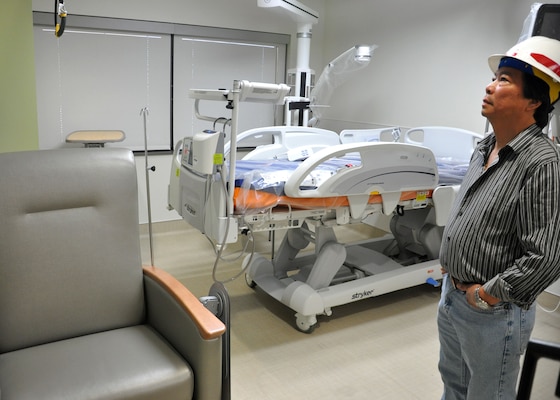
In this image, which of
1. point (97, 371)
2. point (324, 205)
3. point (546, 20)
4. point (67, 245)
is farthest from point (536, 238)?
point (546, 20)

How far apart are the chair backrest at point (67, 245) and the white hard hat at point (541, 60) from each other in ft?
4.98

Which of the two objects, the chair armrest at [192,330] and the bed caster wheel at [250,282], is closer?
the chair armrest at [192,330]

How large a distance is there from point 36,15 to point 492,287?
421 cm

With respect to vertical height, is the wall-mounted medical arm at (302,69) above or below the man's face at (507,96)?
above

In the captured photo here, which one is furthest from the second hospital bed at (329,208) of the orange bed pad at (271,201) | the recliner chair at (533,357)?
the recliner chair at (533,357)

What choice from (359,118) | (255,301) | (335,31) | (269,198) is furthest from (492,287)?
(335,31)

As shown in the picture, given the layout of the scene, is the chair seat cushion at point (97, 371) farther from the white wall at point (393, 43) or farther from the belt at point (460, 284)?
the white wall at point (393, 43)

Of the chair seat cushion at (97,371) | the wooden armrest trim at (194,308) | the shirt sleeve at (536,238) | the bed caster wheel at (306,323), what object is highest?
the shirt sleeve at (536,238)

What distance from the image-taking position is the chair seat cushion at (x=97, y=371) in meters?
1.56

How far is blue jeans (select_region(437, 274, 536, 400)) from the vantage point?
1.44 m

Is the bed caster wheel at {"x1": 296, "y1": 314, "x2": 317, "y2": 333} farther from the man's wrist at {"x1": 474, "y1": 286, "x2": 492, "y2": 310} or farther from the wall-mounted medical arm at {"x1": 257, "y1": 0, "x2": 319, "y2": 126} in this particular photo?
the wall-mounted medical arm at {"x1": 257, "y1": 0, "x2": 319, "y2": 126}

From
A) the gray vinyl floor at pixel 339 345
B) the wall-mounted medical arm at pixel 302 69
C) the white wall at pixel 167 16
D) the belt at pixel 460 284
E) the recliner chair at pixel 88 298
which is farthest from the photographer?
the wall-mounted medical arm at pixel 302 69

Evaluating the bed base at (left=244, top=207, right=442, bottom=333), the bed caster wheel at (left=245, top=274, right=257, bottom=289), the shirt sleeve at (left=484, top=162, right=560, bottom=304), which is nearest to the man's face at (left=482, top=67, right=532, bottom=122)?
the shirt sleeve at (left=484, top=162, right=560, bottom=304)

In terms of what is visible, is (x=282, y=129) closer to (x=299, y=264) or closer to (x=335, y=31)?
(x=299, y=264)
